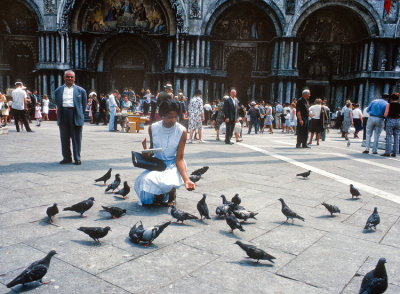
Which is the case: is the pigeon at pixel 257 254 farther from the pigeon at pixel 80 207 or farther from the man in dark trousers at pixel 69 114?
the man in dark trousers at pixel 69 114

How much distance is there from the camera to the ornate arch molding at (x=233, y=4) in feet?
75.5

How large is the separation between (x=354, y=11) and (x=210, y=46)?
31.2 feet

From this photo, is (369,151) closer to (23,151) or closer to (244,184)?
(244,184)

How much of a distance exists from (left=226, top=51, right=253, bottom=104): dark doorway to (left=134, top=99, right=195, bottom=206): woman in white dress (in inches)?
851

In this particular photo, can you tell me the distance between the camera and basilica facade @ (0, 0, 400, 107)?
76.2ft

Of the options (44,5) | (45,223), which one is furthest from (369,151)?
(44,5)

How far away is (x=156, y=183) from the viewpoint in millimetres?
4426

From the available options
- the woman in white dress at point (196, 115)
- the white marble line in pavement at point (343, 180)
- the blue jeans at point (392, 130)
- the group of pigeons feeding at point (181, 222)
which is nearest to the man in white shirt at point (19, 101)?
the woman in white dress at point (196, 115)

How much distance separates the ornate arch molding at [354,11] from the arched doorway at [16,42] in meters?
17.2

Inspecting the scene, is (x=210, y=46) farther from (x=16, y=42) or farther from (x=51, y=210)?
(x=51, y=210)

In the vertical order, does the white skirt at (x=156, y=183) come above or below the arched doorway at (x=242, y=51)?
below

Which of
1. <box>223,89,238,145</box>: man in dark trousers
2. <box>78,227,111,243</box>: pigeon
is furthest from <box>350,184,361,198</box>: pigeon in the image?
<box>223,89,238,145</box>: man in dark trousers

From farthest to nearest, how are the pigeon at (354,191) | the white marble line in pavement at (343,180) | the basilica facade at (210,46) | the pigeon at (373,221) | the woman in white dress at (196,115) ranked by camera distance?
1. the basilica facade at (210,46)
2. the woman in white dress at (196,115)
3. the white marble line in pavement at (343,180)
4. the pigeon at (354,191)
5. the pigeon at (373,221)

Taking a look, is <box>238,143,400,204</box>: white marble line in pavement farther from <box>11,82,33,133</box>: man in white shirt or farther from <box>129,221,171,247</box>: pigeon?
<box>11,82,33,133</box>: man in white shirt
